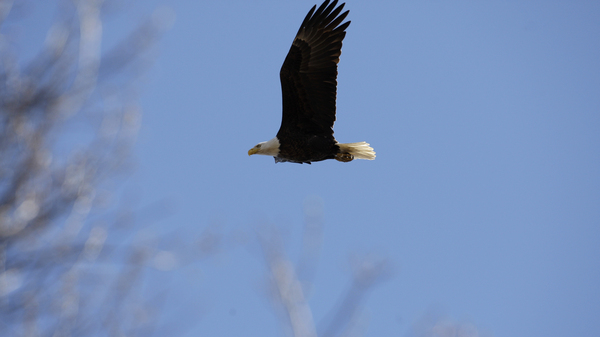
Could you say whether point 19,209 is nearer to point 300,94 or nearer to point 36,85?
point 36,85

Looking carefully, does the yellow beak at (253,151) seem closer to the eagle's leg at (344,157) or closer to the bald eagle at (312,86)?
the bald eagle at (312,86)

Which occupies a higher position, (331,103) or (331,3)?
(331,3)

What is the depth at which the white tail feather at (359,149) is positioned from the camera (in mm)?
7027

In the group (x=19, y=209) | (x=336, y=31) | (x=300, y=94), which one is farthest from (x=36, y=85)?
(x=336, y=31)

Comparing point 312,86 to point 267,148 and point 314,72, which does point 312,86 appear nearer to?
point 314,72

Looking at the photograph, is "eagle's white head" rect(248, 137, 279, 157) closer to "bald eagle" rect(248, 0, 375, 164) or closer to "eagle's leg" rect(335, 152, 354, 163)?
"bald eagle" rect(248, 0, 375, 164)

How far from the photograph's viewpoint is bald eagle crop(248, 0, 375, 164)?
255 inches

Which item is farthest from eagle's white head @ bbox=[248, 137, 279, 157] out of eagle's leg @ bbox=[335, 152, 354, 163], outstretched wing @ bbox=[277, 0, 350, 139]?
eagle's leg @ bbox=[335, 152, 354, 163]

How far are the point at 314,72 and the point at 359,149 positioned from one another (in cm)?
132

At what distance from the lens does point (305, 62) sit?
257 inches

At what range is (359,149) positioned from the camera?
7062 mm

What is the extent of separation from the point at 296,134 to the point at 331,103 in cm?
63

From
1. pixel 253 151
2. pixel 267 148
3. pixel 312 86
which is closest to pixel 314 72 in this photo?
pixel 312 86

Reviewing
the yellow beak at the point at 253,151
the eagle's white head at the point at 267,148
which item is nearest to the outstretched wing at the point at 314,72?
the eagle's white head at the point at 267,148
